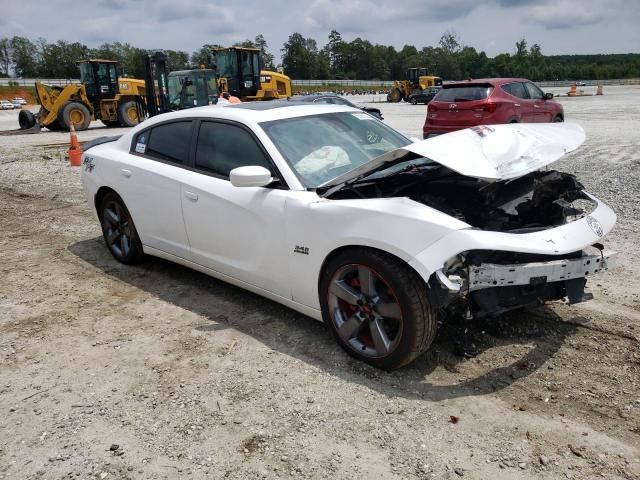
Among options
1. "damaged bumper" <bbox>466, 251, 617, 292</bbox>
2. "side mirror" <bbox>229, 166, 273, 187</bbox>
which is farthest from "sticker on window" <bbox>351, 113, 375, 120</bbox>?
"damaged bumper" <bbox>466, 251, 617, 292</bbox>

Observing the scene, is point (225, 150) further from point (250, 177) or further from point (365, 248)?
point (365, 248)

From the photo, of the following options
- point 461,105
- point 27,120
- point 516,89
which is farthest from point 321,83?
point 461,105

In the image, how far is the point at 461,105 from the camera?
11758mm

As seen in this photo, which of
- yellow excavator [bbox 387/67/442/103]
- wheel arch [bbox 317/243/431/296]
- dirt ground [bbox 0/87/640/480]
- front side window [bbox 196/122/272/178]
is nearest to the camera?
dirt ground [bbox 0/87/640/480]

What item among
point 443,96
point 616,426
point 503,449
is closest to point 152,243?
point 503,449

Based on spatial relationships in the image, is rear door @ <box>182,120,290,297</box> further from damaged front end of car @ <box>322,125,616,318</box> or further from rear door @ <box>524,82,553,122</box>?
rear door @ <box>524,82,553,122</box>

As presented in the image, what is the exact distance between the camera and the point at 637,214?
6.11 m

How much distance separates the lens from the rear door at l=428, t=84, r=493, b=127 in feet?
38.0

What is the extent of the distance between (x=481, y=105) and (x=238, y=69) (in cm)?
1290

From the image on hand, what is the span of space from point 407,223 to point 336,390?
105 cm

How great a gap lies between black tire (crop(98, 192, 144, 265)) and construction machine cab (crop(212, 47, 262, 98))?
17319mm

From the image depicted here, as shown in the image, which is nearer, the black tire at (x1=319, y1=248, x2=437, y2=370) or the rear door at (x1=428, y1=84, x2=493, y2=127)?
the black tire at (x1=319, y1=248, x2=437, y2=370)

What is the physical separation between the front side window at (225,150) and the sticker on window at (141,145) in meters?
0.84

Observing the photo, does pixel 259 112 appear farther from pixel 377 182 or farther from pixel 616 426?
pixel 616 426
